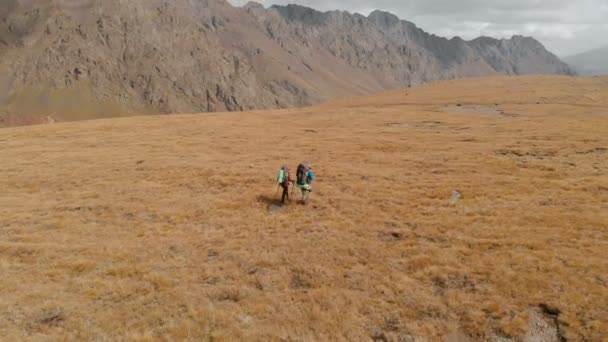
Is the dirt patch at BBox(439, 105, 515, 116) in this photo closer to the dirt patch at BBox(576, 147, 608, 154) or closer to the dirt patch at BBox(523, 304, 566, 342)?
the dirt patch at BBox(576, 147, 608, 154)

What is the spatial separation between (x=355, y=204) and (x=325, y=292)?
9.66 m

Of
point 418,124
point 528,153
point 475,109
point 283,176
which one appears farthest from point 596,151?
point 475,109

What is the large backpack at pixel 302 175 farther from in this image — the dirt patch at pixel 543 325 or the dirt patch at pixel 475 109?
the dirt patch at pixel 475 109

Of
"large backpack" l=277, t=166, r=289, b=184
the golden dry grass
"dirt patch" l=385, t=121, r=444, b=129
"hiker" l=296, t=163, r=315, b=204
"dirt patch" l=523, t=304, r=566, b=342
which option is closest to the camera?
"dirt patch" l=523, t=304, r=566, b=342

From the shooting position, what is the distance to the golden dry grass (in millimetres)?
14109

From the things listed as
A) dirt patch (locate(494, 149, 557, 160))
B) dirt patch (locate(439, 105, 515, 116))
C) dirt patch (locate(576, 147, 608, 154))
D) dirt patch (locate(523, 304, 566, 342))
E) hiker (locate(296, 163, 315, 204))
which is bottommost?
dirt patch (locate(523, 304, 566, 342))

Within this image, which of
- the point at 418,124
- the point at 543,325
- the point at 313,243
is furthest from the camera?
the point at 418,124

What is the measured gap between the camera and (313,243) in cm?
1950

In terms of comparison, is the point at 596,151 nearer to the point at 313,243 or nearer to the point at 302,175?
the point at 302,175

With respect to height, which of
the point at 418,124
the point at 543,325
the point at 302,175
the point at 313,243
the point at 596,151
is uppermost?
the point at 418,124

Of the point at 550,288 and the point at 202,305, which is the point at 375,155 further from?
the point at 202,305

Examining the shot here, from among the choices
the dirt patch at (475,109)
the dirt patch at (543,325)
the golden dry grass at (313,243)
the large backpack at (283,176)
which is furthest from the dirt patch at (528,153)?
the dirt patch at (475,109)

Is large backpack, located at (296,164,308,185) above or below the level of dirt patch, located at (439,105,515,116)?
below

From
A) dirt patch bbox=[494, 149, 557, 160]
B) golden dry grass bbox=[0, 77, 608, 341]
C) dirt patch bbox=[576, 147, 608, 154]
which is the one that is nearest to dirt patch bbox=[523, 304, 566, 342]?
golden dry grass bbox=[0, 77, 608, 341]
